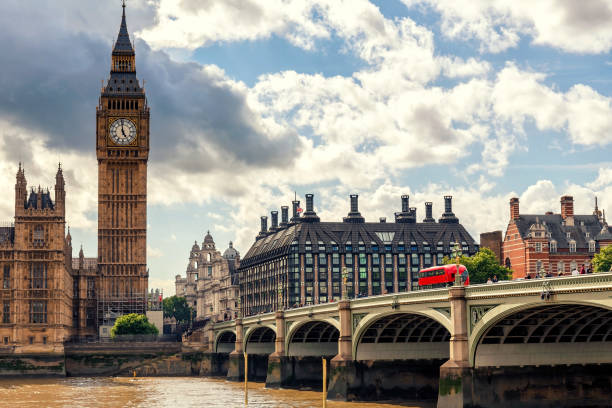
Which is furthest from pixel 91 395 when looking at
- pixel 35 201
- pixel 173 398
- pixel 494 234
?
pixel 494 234

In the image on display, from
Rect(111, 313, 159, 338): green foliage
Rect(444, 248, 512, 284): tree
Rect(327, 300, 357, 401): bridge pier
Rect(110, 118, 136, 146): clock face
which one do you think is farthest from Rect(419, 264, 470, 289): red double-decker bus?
Rect(110, 118, 136, 146): clock face

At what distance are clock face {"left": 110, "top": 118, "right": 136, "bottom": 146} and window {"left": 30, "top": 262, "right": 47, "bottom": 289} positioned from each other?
129 ft

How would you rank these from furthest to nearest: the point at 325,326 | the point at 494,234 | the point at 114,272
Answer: the point at 114,272, the point at 494,234, the point at 325,326

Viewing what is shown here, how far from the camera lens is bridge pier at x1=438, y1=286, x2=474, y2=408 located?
66.2 m

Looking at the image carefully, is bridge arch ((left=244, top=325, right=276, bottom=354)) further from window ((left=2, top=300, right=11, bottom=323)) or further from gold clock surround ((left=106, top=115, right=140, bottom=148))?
gold clock surround ((left=106, top=115, right=140, bottom=148))

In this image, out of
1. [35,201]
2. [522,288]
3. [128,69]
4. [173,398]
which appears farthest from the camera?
[128,69]

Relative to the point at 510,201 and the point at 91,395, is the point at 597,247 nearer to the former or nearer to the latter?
the point at 510,201

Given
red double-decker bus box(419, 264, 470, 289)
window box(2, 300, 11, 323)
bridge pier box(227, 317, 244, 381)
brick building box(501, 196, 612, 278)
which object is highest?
brick building box(501, 196, 612, 278)

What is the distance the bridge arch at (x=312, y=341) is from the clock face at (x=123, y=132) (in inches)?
3418

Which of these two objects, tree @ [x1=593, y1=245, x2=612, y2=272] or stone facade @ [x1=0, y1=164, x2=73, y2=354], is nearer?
tree @ [x1=593, y1=245, x2=612, y2=272]

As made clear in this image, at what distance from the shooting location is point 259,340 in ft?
444

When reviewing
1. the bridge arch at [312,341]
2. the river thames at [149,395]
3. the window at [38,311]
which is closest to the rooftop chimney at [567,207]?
the bridge arch at [312,341]

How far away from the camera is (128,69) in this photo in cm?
19162

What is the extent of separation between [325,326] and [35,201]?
70.3 meters
